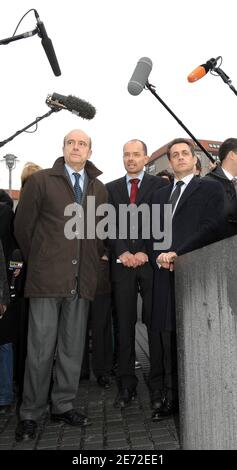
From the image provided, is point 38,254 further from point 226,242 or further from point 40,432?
point 226,242

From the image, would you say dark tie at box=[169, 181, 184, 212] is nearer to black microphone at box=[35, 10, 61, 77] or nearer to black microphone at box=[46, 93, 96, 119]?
black microphone at box=[46, 93, 96, 119]

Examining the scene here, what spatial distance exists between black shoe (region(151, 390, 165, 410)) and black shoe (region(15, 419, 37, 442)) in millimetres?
936

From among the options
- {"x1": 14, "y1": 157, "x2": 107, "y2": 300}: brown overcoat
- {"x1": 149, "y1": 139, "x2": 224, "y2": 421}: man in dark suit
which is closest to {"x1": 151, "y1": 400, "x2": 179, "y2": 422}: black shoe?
{"x1": 149, "y1": 139, "x2": 224, "y2": 421}: man in dark suit

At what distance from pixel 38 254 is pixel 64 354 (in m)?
0.80

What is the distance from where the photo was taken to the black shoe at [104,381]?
499 centimetres

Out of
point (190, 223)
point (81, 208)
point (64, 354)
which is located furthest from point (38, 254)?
point (190, 223)

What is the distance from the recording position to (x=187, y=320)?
246cm

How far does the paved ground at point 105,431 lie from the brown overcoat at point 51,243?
956 mm

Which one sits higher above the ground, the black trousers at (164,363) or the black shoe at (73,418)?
the black trousers at (164,363)

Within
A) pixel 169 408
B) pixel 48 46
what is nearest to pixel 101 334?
pixel 169 408

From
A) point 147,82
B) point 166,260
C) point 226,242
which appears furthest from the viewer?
point 147,82

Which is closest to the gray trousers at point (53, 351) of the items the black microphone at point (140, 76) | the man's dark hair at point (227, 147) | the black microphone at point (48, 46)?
the black microphone at point (140, 76)

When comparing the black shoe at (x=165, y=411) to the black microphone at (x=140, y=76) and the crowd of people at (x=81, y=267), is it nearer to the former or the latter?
the crowd of people at (x=81, y=267)
